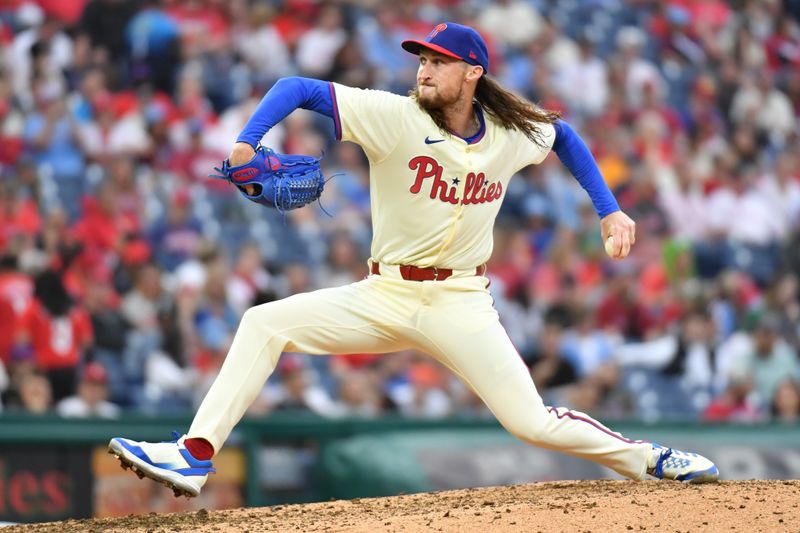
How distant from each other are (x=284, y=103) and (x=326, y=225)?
602 centimetres

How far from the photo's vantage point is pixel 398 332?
5.44 meters

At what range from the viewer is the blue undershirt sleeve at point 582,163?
5.79m

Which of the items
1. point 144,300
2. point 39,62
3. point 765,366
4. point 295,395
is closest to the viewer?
point 295,395

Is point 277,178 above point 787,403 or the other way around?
above

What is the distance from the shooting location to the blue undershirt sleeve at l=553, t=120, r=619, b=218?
19.0 feet

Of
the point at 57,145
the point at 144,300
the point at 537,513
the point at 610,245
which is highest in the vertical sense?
the point at 57,145

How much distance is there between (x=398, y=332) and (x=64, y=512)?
351 cm

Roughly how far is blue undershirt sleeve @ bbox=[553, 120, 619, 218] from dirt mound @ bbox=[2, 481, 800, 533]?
1.21 meters

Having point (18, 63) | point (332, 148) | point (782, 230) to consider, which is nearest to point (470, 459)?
point (332, 148)

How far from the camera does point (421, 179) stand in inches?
212

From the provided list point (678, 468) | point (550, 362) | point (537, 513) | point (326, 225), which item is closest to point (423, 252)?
point (537, 513)

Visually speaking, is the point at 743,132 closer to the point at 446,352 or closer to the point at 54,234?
the point at 54,234

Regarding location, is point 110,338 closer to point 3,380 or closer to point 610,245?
point 3,380

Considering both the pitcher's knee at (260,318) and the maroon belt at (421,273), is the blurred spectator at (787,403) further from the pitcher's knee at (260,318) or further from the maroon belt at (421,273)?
the pitcher's knee at (260,318)
